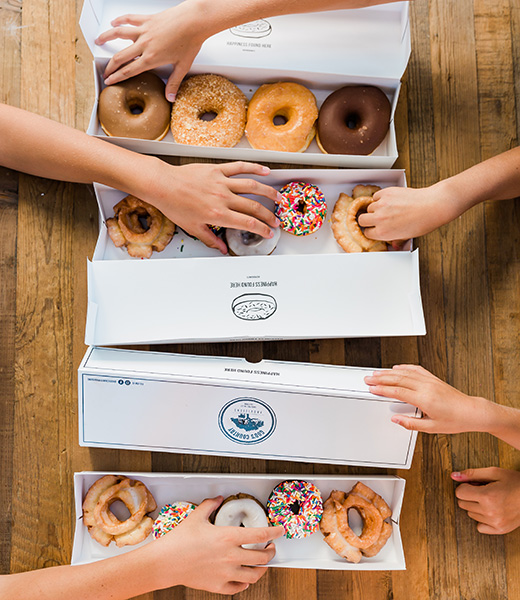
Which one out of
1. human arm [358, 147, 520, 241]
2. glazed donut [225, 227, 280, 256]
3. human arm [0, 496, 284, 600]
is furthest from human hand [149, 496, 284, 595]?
human arm [358, 147, 520, 241]

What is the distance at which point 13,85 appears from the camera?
140cm

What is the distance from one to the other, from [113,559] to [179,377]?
1.55ft

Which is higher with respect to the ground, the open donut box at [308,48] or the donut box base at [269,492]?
the open donut box at [308,48]

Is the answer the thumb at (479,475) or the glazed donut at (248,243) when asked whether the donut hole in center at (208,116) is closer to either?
the glazed donut at (248,243)

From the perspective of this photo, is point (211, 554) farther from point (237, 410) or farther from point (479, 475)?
point (479, 475)

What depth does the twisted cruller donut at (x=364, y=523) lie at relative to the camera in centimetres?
131

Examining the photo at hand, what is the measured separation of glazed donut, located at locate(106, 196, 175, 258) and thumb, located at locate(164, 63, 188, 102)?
0.27 metres

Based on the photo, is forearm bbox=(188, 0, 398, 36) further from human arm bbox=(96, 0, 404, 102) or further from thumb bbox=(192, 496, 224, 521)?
thumb bbox=(192, 496, 224, 521)

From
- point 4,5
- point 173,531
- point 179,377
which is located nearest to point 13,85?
point 4,5

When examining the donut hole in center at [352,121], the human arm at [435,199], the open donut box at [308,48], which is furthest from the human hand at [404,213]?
the donut hole in center at [352,121]

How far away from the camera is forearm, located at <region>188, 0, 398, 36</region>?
1.23 m

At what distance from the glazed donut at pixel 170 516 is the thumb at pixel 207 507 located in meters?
0.03

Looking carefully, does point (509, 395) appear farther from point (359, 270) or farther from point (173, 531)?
point (173, 531)

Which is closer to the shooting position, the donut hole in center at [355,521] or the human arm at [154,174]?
the human arm at [154,174]
